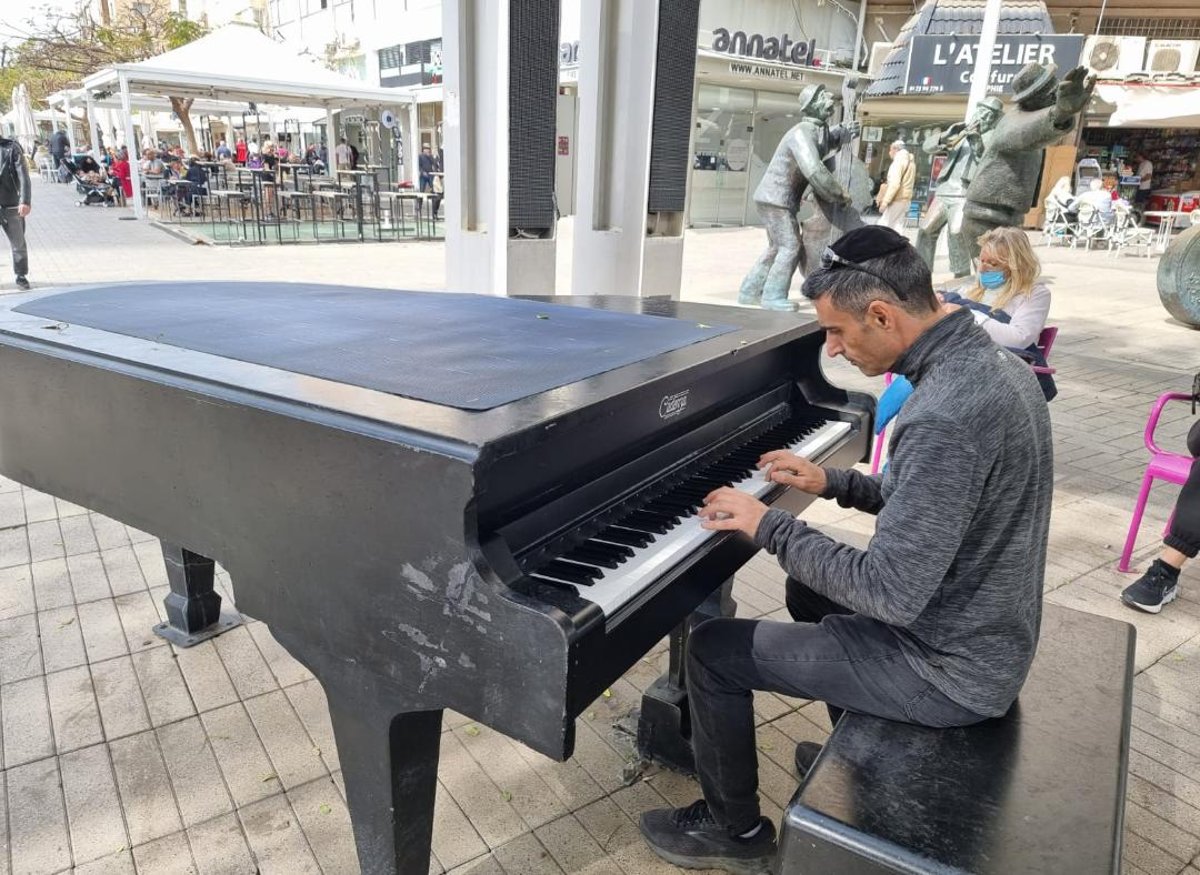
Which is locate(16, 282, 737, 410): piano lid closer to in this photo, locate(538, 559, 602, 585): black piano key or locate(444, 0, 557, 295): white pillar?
locate(538, 559, 602, 585): black piano key

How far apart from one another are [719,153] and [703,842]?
781 inches

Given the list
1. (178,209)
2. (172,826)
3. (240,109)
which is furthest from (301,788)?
(240,109)

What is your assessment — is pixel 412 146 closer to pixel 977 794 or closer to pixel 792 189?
pixel 792 189

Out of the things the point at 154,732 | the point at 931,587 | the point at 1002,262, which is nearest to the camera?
the point at 931,587

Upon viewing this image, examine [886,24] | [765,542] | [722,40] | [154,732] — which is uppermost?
[886,24]

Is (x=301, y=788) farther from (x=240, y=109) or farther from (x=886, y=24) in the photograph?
(x=886, y=24)

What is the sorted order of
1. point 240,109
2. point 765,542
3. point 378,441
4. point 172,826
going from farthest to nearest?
1. point 240,109
2. point 172,826
3. point 765,542
4. point 378,441

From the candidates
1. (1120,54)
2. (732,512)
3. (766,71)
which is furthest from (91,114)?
(1120,54)

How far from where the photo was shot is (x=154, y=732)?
2.71 meters

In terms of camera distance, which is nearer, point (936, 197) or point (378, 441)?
point (378, 441)

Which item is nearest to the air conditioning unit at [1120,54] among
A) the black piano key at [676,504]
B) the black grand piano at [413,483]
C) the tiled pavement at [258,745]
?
the tiled pavement at [258,745]

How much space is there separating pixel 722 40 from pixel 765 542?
20144 mm

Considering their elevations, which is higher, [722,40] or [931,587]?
[722,40]

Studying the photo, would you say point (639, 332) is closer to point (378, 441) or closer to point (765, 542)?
point (765, 542)
